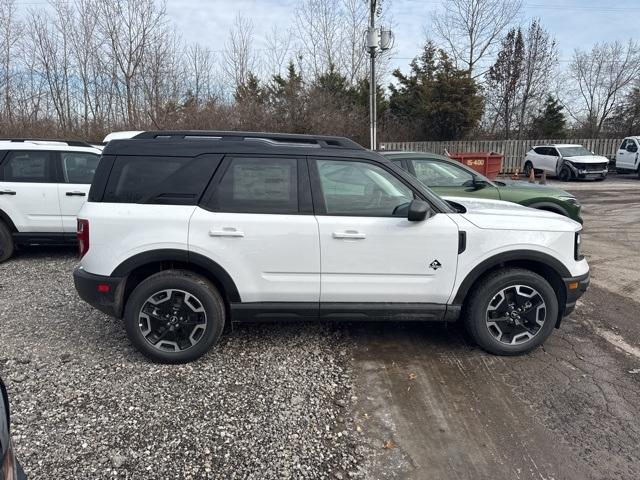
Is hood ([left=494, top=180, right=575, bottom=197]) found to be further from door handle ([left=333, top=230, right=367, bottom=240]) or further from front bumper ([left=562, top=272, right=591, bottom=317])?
door handle ([left=333, top=230, right=367, bottom=240])

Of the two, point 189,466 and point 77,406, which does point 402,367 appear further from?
point 77,406

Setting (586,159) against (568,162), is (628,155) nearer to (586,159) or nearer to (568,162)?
(586,159)

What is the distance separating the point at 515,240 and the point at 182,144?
290cm

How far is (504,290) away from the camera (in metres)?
3.92

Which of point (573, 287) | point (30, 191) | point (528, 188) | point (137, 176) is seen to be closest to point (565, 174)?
point (528, 188)

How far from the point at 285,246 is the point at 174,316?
3.56ft

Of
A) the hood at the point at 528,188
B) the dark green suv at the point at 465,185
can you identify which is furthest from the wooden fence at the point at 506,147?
the dark green suv at the point at 465,185

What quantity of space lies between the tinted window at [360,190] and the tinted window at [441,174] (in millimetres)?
3305

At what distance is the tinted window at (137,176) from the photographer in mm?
3693

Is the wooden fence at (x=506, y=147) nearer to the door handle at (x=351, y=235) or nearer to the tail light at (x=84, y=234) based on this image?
the door handle at (x=351, y=235)

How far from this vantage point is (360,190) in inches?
151

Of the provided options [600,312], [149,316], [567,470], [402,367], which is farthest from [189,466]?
[600,312]

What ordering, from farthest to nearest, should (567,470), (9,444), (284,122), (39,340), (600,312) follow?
(284,122) → (600,312) → (39,340) → (567,470) → (9,444)

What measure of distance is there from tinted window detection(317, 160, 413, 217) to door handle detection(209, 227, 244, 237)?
29.6 inches
